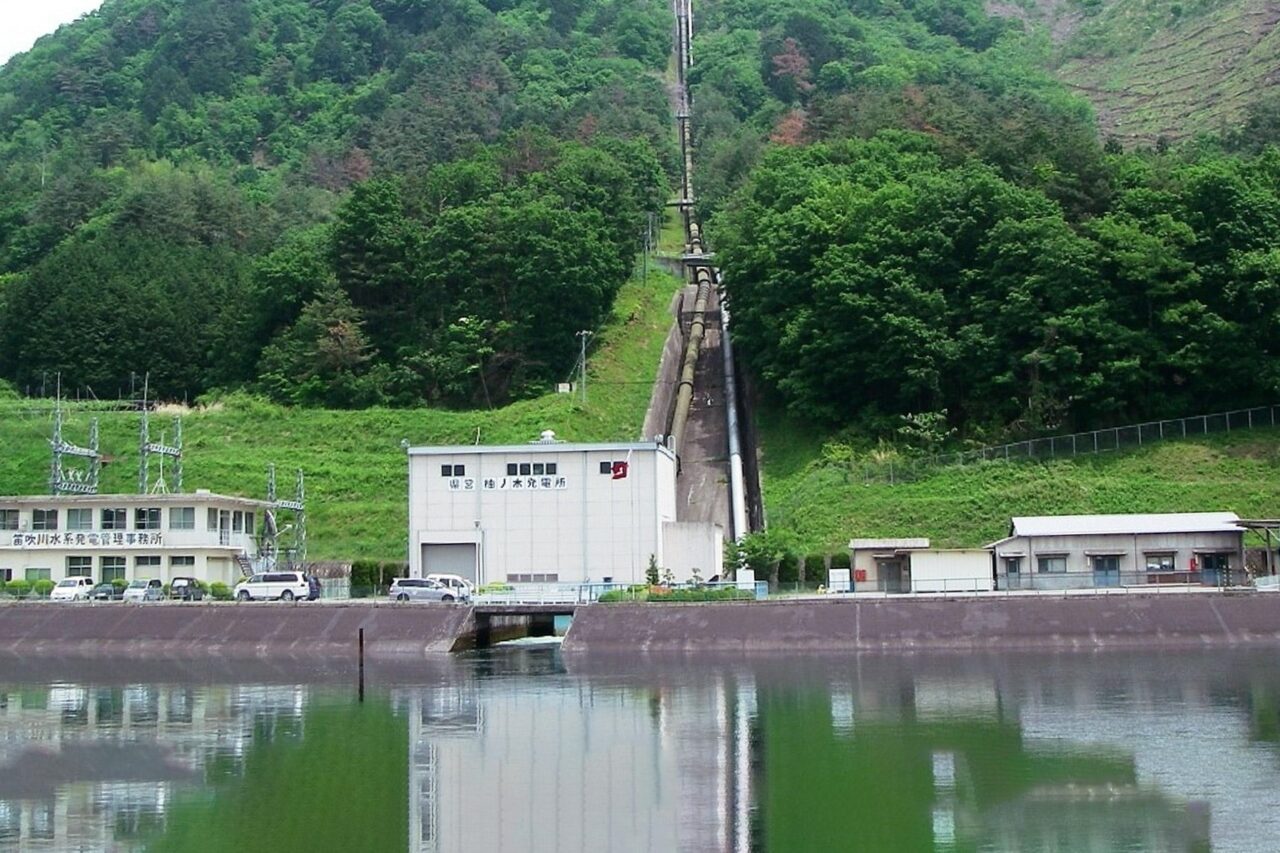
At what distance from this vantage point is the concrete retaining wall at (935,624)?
2016 inches

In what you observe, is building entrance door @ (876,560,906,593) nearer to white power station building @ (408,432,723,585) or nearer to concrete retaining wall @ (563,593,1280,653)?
concrete retaining wall @ (563,593,1280,653)

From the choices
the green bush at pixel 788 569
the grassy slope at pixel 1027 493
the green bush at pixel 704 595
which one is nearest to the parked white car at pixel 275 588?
the green bush at pixel 704 595

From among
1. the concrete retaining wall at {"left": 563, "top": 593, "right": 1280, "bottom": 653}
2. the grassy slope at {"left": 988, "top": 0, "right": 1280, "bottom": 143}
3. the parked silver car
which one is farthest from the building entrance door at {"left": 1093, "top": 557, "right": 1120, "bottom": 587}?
the grassy slope at {"left": 988, "top": 0, "right": 1280, "bottom": 143}

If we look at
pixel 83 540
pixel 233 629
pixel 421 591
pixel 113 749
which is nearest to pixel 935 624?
pixel 421 591

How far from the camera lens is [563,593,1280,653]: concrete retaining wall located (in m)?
51.2

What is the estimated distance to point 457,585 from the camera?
58.8 metres

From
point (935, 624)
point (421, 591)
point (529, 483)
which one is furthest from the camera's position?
point (529, 483)

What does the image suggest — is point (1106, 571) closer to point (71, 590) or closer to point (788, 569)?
point (788, 569)

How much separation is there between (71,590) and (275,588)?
304 inches

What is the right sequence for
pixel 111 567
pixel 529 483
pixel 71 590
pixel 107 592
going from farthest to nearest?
pixel 111 567 → pixel 529 483 → pixel 107 592 → pixel 71 590

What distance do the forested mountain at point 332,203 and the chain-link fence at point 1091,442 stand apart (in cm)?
2369

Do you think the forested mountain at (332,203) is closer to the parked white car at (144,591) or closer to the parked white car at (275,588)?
the parked white car at (144,591)

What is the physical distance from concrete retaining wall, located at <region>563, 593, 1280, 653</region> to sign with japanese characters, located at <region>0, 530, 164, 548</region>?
20309mm

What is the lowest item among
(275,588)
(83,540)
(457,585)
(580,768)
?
(580,768)
